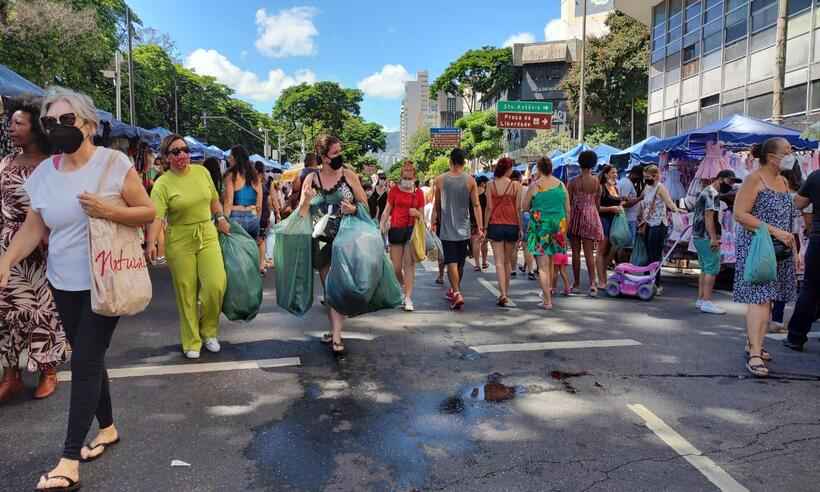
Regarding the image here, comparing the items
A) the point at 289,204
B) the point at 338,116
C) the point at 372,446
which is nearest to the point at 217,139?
the point at 338,116

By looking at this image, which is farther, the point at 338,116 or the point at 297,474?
the point at 338,116

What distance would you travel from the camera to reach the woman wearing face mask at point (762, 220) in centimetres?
469

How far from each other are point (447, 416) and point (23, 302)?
2813mm

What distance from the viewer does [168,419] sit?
3.69 m

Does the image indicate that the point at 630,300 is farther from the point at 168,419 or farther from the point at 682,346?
the point at 168,419

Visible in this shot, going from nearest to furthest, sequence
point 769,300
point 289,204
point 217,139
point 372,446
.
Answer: point 372,446, point 769,300, point 289,204, point 217,139

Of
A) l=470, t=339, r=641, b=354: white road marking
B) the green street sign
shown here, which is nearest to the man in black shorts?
l=470, t=339, r=641, b=354: white road marking

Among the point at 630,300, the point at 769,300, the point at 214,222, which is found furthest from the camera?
the point at 630,300

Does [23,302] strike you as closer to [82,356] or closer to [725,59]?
[82,356]

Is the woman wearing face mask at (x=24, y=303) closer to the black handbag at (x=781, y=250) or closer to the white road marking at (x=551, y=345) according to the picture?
the white road marking at (x=551, y=345)

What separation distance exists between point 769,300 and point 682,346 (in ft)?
3.08

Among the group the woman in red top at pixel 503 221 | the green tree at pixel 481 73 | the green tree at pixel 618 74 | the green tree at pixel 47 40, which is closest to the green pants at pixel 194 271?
the woman in red top at pixel 503 221

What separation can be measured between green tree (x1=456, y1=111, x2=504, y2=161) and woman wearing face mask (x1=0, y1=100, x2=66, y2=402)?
47577 mm

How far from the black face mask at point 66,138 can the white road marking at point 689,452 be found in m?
3.35
